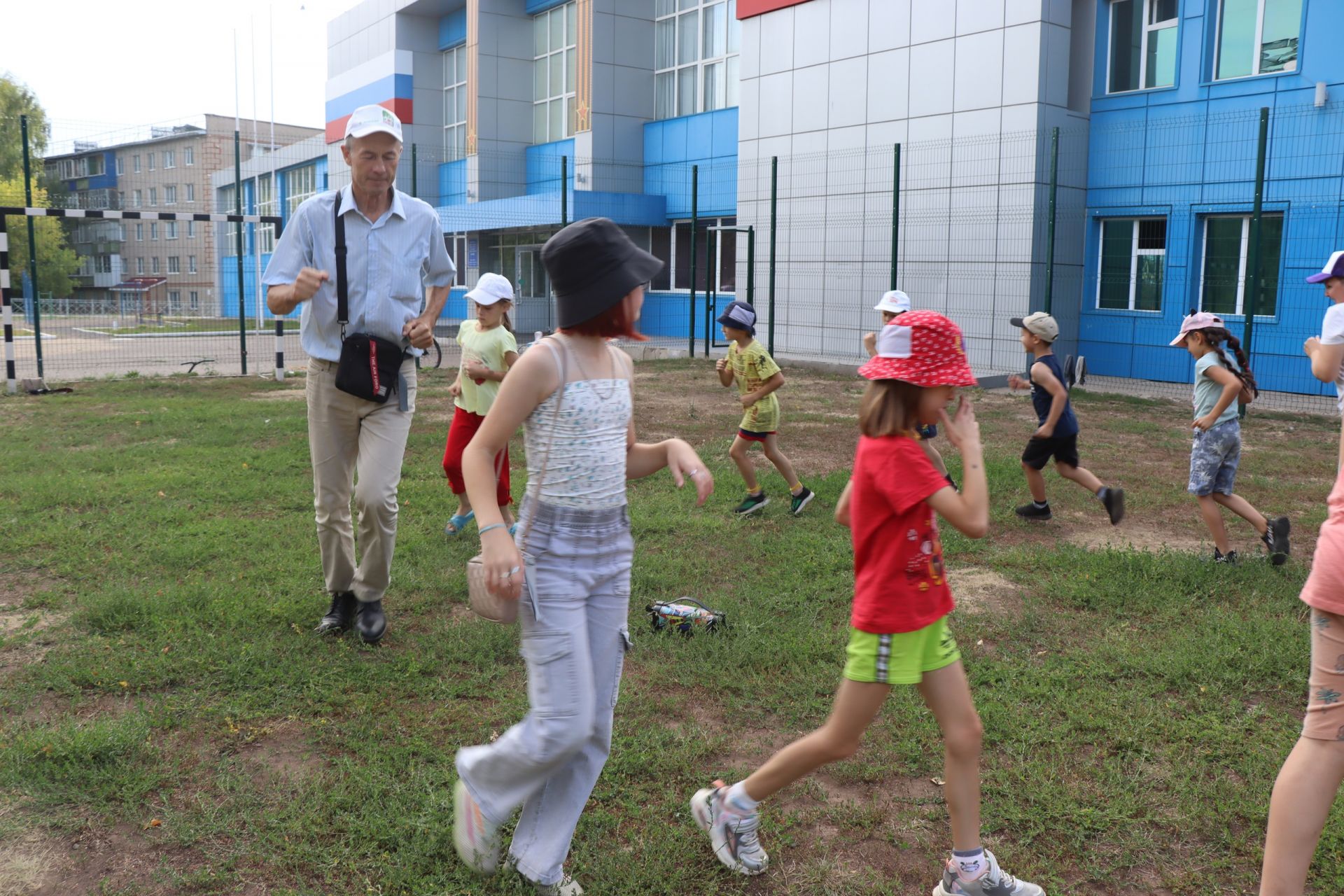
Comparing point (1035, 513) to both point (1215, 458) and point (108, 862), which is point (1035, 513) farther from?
point (108, 862)

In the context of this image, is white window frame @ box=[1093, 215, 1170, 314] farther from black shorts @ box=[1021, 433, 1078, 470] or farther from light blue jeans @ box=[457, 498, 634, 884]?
light blue jeans @ box=[457, 498, 634, 884]

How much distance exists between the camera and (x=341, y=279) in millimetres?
4562

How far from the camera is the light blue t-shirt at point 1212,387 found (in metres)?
6.03

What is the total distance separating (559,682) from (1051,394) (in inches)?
208

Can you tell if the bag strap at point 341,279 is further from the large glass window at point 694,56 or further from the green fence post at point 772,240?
Result: the large glass window at point 694,56

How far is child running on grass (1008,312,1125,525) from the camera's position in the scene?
7.00 m

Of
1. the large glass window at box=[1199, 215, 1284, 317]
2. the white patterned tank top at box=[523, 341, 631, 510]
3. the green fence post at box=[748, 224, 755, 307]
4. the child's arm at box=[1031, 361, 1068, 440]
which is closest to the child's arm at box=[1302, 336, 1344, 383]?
the white patterned tank top at box=[523, 341, 631, 510]

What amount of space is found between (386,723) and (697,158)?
24.1 metres

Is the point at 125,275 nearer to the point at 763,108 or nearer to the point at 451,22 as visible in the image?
the point at 451,22

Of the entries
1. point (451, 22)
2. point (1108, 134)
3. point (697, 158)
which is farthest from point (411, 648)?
point (451, 22)

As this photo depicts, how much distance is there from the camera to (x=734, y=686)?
437 cm

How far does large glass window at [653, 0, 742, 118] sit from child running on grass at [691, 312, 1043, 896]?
78.7ft

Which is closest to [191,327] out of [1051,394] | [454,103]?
[454,103]

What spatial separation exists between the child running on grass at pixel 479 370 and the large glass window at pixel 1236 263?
42.8ft
